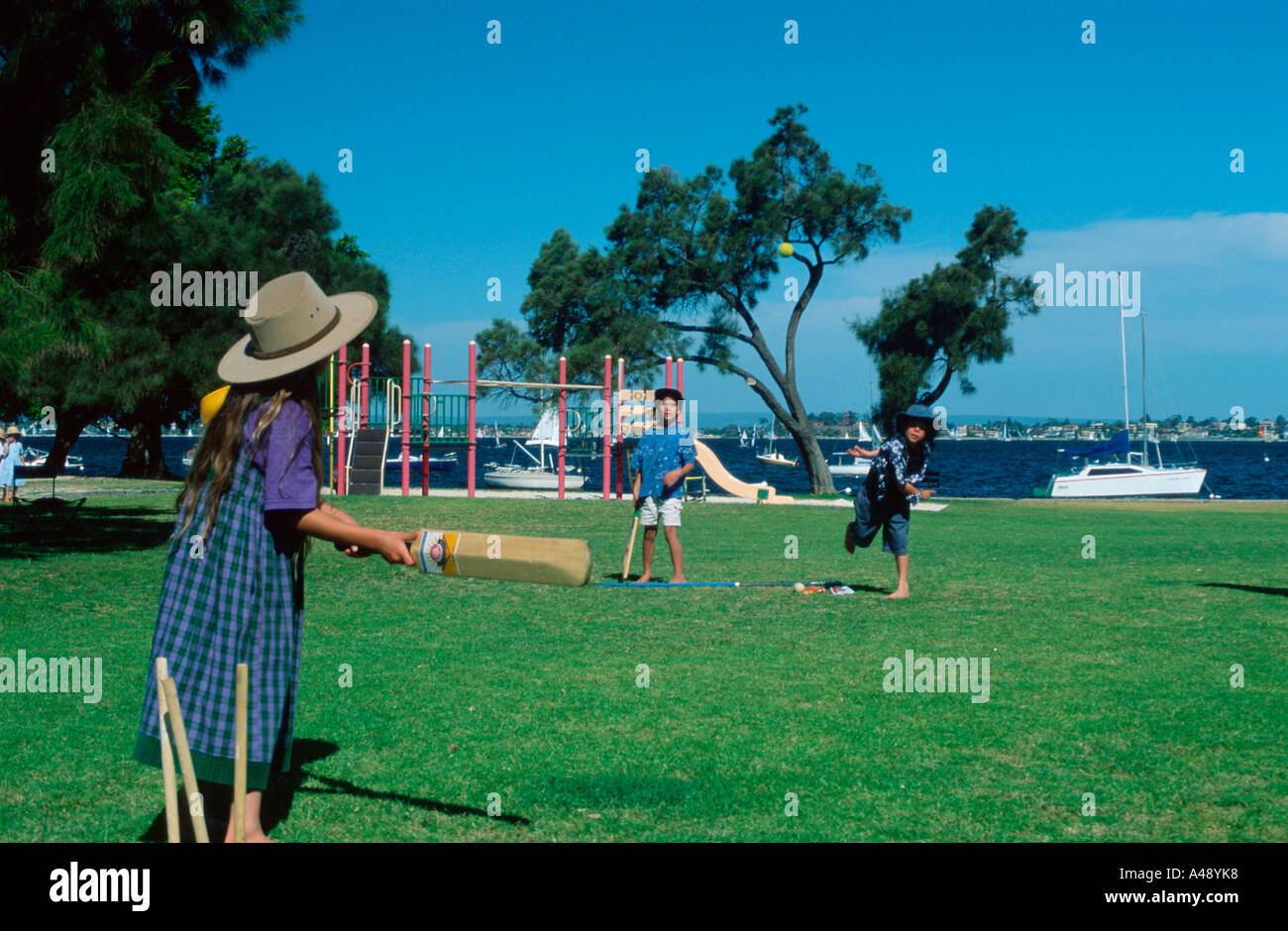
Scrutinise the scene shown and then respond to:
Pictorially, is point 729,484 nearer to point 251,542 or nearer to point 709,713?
point 709,713

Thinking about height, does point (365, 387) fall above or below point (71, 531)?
above

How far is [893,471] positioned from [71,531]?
37.4 ft

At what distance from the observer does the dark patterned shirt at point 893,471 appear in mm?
11148

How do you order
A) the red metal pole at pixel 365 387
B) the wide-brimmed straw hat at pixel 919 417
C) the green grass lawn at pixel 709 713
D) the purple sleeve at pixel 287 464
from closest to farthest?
the purple sleeve at pixel 287 464
the green grass lawn at pixel 709 713
the wide-brimmed straw hat at pixel 919 417
the red metal pole at pixel 365 387

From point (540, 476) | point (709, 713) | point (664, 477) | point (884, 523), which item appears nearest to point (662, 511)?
point (664, 477)

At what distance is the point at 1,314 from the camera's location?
12.4 meters

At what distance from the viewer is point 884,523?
1139 cm

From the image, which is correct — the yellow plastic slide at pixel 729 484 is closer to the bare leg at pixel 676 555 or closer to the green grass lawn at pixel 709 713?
the green grass lawn at pixel 709 713

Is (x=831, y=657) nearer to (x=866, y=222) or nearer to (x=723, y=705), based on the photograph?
(x=723, y=705)

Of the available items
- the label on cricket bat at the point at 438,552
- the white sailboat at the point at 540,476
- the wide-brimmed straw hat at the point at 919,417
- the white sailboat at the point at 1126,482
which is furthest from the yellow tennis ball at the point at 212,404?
the white sailboat at the point at 1126,482

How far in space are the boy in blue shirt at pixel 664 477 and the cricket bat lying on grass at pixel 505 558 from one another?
805 cm

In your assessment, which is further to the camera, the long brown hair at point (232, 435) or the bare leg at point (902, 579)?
the bare leg at point (902, 579)

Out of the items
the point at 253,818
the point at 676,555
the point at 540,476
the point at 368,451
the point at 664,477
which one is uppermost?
the point at 368,451
